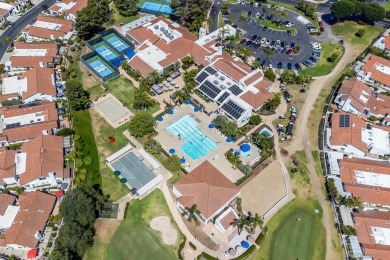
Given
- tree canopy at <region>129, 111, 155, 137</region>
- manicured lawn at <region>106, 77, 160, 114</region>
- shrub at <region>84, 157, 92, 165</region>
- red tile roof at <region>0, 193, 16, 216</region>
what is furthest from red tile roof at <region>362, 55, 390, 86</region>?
red tile roof at <region>0, 193, 16, 216</region>

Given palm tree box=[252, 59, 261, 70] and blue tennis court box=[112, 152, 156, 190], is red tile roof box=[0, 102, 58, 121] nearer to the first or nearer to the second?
blue tennis court box=[112, 152, 156, 190]

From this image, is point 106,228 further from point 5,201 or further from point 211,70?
point 211,70

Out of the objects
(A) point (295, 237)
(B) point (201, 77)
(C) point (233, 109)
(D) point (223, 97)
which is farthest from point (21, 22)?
(A) point (295, 237)

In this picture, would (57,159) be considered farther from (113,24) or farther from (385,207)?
(385,207)

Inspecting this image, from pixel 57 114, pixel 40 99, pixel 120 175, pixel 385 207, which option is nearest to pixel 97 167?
pixel 120 175

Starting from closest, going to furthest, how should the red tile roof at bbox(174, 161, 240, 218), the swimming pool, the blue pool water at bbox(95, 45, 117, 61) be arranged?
the red tile roof at bbox(174, 161, 240, 218) → the swimming pool → the blue pool water at bbox(95, 45, 117, 61)

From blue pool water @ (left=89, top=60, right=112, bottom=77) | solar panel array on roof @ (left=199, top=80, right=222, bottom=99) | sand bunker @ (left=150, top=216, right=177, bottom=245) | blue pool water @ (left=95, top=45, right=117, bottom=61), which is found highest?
solar panel array on roof @ (left=199, top=80, right=222, bottom=99)
